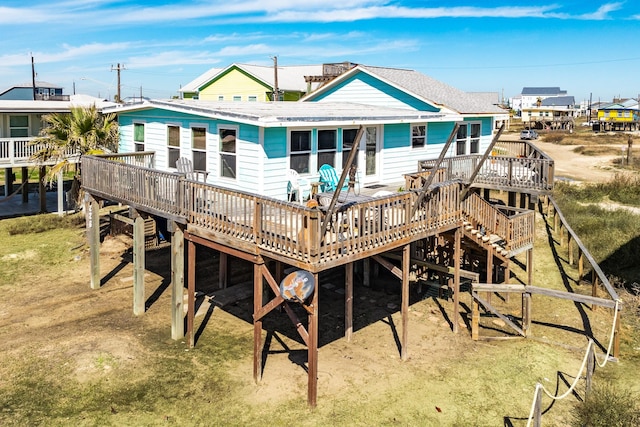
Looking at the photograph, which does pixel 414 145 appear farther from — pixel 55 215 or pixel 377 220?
pixel 55 215

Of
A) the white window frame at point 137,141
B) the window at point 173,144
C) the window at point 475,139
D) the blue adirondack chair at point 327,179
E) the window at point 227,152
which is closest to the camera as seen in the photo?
the window at point 227,152

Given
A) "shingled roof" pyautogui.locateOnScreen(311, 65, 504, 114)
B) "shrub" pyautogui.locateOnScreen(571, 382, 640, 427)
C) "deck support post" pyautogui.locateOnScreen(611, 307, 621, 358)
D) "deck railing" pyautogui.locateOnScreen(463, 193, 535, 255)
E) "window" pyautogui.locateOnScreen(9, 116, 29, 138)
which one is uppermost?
"shingled roof" pyautogui.locateOnScreen(311, 65, 504, 114)

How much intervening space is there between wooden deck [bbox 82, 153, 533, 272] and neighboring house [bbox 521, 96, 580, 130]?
278 ft

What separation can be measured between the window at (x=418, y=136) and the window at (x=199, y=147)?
24.4 ft

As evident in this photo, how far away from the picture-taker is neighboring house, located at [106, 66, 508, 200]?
14.5 meters

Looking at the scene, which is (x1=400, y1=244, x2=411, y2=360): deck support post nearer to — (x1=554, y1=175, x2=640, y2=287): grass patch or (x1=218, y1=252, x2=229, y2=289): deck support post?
(x1=218, y1=252, x2=229, y2=289): deck support post

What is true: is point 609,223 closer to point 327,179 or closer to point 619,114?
point 327,179

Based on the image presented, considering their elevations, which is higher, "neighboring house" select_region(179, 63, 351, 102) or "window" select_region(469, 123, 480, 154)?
"neighboring house" select_region(179, 63, 351, 102)

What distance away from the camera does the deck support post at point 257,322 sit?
1131 centimetres

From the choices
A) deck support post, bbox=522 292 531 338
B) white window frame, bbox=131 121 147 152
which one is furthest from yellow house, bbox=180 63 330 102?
deck support post, bbox=522 292 531 338

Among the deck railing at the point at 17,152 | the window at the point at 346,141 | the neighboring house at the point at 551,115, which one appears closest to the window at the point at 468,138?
the window at the point at 346,141

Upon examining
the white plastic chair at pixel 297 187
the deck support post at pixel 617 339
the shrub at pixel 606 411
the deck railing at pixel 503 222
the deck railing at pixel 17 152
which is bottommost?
the shrub at pixel 606 411

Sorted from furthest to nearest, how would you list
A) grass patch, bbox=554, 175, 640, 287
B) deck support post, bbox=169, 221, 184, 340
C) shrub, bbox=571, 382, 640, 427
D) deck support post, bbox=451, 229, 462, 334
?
grass patch, bbox=554, 175, 640, 287 < deck support post, bbox=451, 229, 462, 334 < deck support post, bbox=169, 221, 184, 340 < shrub, bbox=571, 382, 640, 427

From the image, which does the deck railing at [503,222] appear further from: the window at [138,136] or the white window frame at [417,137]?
the window at [138,136]
